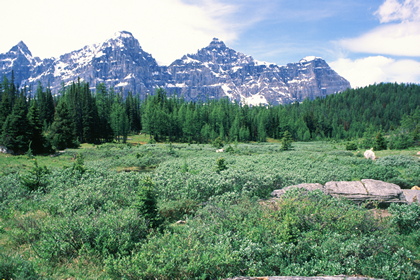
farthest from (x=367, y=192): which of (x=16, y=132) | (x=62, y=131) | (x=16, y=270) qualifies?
(x=62, y=131)

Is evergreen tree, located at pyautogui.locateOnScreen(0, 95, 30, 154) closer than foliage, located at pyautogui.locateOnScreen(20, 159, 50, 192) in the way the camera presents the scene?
No

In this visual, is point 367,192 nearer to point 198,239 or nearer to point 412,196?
point 412,196

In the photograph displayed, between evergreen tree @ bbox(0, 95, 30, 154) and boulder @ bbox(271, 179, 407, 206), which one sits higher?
evergreen tree @ bbox(0, 95, 30, 154)

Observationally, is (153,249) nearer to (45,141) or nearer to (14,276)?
(14,276)

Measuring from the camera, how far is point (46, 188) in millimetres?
12781

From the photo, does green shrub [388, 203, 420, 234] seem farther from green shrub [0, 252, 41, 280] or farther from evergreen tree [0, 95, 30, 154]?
evergreen tree [0, 95, 30, 154]

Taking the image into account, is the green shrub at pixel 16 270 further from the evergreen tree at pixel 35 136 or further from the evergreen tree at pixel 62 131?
the evergreen tree at pixel 62 131

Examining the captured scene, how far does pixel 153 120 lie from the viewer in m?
67.6

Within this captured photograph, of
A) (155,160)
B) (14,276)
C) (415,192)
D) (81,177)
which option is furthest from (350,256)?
(155,160)

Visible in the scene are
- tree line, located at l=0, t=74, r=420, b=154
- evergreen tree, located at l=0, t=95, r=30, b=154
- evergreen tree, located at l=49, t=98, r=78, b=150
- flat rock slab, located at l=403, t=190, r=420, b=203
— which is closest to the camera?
flat rock slab, located at l=403, t=190, r=420, b=203

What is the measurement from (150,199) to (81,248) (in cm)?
239

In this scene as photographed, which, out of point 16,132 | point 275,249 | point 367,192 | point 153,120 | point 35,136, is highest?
point 153,120

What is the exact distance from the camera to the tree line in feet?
109

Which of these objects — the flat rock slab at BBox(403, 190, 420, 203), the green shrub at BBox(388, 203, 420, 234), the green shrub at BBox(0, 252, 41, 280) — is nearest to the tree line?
the green shrub at BBox(0, 252, 41, 280)
